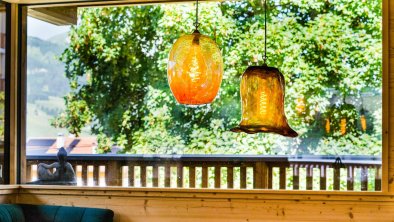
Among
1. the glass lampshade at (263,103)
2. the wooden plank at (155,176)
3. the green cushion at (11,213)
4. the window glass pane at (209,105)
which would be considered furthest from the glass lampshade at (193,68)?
the green cushion at (11,213)

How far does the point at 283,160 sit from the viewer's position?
189 inches

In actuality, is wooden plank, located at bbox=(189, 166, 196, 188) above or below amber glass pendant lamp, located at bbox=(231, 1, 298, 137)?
below

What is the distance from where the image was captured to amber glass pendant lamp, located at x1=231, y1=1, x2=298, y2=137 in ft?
10.2

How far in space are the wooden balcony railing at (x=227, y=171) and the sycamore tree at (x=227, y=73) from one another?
71 millimetres

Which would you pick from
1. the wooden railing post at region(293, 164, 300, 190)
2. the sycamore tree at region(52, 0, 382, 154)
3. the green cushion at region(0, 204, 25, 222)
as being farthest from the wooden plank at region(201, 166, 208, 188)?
the green cushion at region(0, 204, 25, 222)

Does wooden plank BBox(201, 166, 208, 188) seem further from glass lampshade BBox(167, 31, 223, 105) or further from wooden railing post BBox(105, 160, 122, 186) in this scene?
glass lampshade BBox(167, 31, 223, 105)

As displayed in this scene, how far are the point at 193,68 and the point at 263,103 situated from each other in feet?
1.23

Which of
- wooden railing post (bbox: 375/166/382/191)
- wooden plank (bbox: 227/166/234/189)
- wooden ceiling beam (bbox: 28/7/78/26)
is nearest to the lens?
wooden railing post (bbox: 375/166/382/191)

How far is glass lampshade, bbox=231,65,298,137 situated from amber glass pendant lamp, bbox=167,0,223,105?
0.59 feet

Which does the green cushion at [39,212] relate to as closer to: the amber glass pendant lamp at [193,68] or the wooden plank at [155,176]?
the wooden plank at [155,176]

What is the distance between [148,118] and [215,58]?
71.8 inches

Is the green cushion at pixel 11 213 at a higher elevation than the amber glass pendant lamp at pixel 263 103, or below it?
below

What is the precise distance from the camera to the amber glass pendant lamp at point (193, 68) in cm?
319

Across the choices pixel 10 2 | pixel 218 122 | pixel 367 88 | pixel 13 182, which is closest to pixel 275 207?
pixel 218 122
